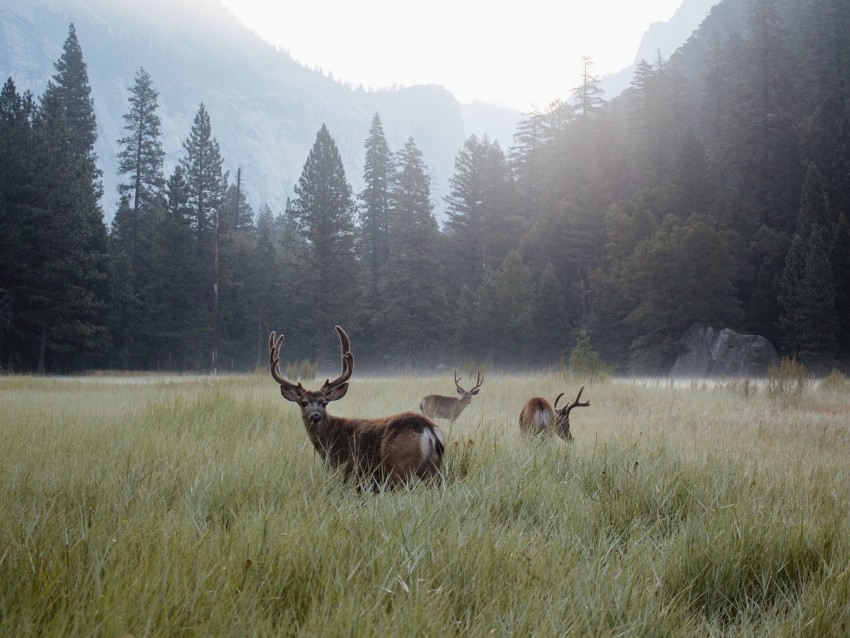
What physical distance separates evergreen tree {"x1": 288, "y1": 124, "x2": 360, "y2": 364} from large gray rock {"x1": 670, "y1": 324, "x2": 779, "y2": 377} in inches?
809

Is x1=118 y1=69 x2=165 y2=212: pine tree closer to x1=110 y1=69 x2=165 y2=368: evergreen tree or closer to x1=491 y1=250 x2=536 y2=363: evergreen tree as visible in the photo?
x1=110 y1=69 x2=165 y2=368: evergreen tree

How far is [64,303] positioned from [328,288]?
15.7m

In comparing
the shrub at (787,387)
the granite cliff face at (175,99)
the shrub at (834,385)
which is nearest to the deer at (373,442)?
the shrub at (787,387)

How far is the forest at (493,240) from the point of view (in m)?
28.3

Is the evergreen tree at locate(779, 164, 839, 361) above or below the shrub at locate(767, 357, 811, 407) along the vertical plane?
above

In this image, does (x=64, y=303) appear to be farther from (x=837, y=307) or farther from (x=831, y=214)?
(x=831, y=214)

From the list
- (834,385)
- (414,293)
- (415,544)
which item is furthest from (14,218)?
(834,385)

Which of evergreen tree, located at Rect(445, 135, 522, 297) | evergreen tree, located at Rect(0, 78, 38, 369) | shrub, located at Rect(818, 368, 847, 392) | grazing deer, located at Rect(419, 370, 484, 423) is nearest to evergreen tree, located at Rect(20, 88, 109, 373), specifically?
evergreen tree, located at Rect(0, 78, 38, 369)

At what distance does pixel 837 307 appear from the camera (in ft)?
93.8

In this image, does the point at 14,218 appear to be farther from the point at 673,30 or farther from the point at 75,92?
the point at 673,30


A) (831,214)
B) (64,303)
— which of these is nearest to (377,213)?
(64,303)

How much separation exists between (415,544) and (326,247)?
38753 millimetres

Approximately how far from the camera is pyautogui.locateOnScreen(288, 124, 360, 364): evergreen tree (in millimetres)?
39375

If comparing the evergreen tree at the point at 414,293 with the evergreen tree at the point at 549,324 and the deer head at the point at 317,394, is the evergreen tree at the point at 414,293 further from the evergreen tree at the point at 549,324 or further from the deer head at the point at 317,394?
the deer head at the point at 317,394
